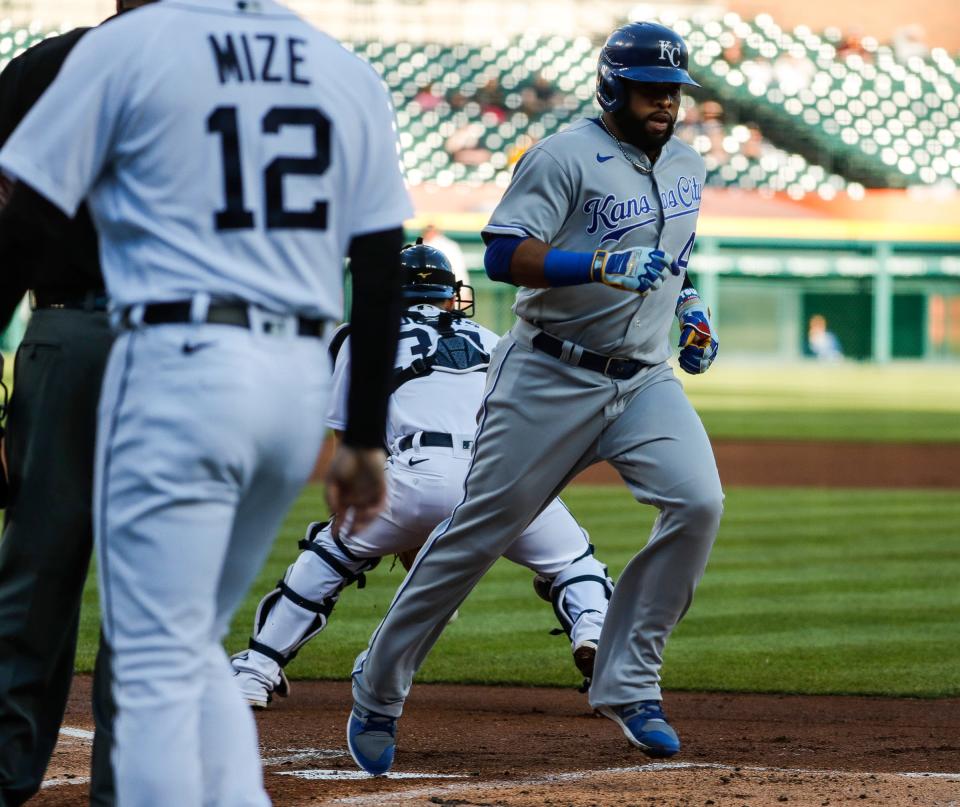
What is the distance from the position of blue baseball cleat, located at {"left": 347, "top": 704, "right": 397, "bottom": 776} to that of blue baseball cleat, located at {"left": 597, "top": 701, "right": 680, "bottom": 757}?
579 millimetres

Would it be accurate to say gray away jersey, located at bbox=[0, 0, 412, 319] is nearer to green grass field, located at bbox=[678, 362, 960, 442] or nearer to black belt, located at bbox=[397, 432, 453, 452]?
black belt, located at bbox=[397, 432, 453, 452]

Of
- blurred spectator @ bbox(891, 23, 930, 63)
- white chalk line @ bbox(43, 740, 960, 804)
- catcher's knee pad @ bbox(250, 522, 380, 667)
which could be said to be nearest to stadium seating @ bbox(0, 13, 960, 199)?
blurred spectator @ bbox(891, 23, 930, 63)

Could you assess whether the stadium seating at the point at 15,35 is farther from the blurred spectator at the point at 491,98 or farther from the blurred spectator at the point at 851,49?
the blurred spectator at the point at 851,49

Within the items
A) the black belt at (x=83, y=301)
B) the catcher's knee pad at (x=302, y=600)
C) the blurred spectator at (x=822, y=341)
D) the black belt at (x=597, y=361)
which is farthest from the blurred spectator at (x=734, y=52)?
the black belt at (x=83, y=301)

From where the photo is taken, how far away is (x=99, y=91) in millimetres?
A: 2182

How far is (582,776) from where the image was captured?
3.84m

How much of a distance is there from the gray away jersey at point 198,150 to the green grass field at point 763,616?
3525mm

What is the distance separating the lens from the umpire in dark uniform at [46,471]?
291cm

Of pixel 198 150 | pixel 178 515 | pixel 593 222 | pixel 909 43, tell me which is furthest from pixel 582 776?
pixel 909 43

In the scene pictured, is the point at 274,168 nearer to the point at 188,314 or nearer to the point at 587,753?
the point at 188,314

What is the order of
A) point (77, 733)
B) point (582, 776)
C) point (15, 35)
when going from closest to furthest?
point (582, 776)
point (77, 733)
point (15, 35)

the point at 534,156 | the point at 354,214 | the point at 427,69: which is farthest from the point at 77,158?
the point at 427,69

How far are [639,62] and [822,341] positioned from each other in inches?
1422

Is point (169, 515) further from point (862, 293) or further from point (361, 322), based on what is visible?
point (862, 293)
